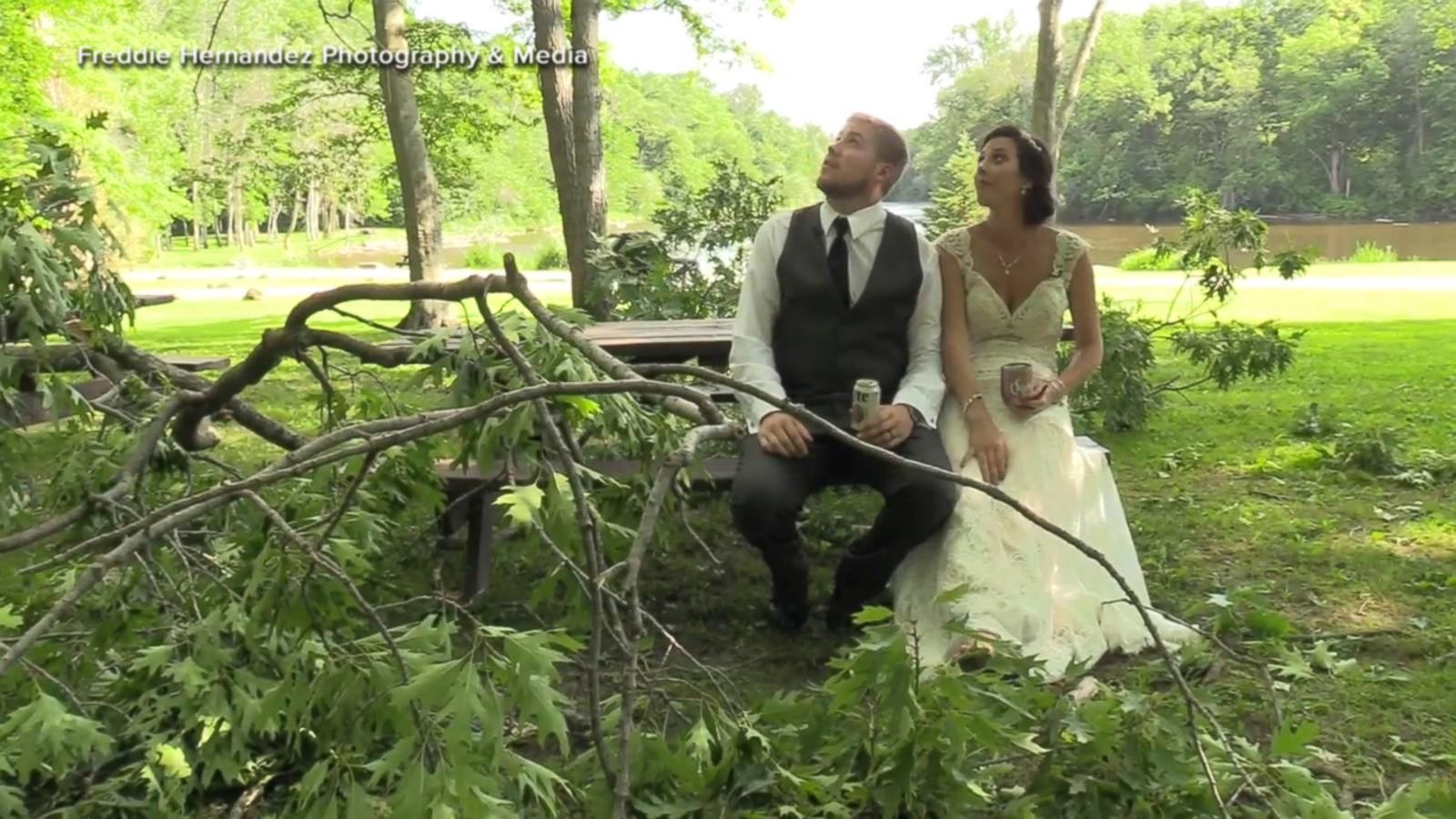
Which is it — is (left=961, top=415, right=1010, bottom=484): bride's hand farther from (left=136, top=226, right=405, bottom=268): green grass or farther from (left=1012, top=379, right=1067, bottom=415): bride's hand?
(left=136, top=226, right=405, bottom=268): green grass

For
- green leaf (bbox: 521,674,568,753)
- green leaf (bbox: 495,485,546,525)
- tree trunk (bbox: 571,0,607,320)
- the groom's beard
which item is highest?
tree trunk (bbox: 571,0,607,320)

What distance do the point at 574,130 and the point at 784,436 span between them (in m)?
7.10

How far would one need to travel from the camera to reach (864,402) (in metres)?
3.27

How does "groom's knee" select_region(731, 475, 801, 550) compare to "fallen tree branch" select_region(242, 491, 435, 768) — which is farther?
"groom's knee" select_region(731, 475, 801, 550)

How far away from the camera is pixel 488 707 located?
1345 millimetres

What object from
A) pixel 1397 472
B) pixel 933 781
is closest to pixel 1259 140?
pixel 1397 472

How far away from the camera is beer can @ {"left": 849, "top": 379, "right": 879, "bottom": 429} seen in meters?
3.26

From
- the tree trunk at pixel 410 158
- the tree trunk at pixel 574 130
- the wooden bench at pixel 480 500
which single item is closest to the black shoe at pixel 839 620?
the wooden bench at pixel 480 500

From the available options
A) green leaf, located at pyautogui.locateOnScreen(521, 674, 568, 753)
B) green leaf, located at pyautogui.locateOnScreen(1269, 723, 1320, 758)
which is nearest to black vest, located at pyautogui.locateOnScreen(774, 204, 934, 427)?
green leaf, located at pyautogui.locateOnScreen(1269, 723, 1320, 758)

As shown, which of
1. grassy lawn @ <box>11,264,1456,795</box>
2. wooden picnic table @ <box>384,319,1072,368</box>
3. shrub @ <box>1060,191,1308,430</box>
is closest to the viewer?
grassy lawn @ <box>11,264,1456,795</box>

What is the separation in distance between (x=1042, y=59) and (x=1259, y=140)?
4613cm

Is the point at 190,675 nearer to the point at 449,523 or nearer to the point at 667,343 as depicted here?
the point at 449,523

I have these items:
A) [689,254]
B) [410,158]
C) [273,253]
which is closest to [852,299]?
[689,254]

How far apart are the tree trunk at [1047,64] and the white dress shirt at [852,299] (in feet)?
20.5
